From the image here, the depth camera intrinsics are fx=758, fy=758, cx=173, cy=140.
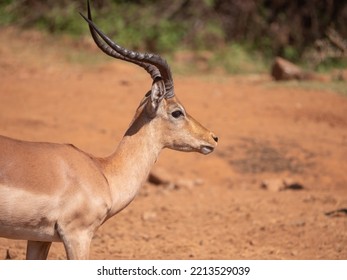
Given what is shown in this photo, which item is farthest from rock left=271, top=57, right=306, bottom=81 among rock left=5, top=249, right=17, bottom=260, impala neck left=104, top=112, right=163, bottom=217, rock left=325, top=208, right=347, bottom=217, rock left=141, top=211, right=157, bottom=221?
impala neck left=104, top=112, right=163, bottom=217

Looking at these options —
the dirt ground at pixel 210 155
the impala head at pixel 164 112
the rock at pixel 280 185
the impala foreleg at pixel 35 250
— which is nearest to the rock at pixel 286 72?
the dirt ground at pixel 210 155

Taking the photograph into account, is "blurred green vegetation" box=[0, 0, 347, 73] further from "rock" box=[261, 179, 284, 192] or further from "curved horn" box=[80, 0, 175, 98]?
"curved horn" box=[80, 0, 175, 98]

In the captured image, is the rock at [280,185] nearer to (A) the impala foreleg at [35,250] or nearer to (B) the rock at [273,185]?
(B) the rock at [273,185]

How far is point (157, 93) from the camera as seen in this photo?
646 cm

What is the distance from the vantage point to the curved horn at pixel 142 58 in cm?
632

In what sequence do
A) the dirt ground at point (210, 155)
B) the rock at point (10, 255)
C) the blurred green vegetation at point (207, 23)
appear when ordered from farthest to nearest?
1. the blurred green vegetation at point (207, 23)
2. the dirt ground at point (210, 155)
3. the rock at point (10, 255)

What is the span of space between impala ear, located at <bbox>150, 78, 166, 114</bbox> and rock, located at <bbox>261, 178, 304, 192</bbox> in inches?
195

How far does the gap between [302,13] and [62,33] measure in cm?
647

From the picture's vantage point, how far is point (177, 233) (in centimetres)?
895

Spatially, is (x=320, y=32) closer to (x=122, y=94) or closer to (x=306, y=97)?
(x=306, y=97)

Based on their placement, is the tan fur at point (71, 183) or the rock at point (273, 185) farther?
the rock at point (273, 185)

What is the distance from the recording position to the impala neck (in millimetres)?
6266

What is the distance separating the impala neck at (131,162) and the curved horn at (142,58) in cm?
40

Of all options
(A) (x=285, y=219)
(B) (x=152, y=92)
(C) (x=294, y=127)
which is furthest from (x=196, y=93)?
(B) (x=152, y=92)
